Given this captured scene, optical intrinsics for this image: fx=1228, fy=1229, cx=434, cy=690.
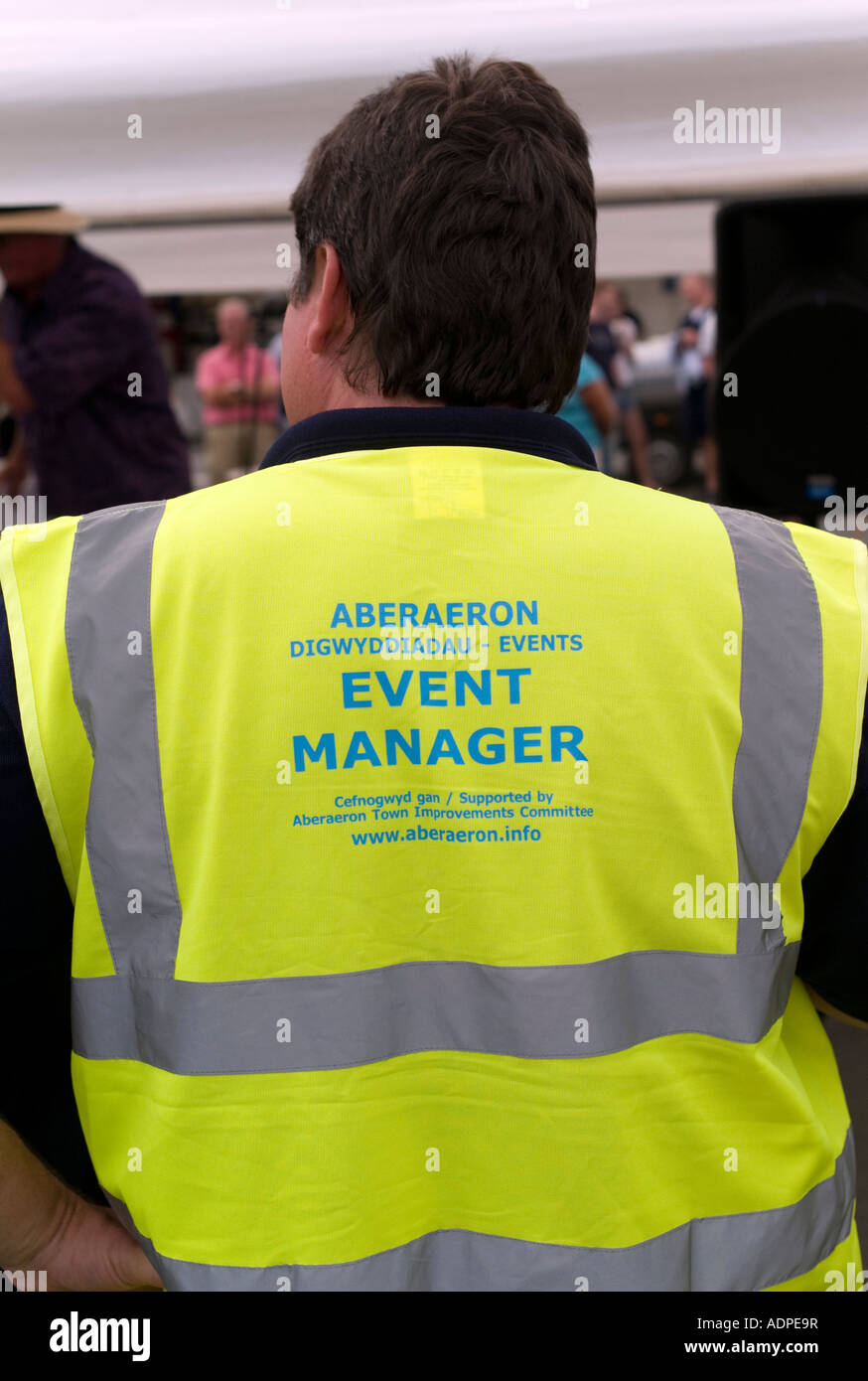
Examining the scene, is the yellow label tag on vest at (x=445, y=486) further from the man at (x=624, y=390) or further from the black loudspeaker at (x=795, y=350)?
the man at (x=624, y=390)

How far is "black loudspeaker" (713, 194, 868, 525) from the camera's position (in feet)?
8.84

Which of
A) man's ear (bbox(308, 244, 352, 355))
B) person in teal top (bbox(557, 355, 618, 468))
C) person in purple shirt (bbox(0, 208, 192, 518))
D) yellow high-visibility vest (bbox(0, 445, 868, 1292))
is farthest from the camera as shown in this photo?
person in teal top (bbox(557, 355, 618, 468))

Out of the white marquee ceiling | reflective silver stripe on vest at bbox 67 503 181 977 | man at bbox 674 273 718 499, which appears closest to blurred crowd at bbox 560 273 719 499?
man at bbox 674 273 718 499

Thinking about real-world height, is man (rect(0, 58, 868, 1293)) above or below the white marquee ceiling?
below

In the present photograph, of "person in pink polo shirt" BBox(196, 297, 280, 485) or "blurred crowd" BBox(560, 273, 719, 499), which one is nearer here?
"blurred crowd" BBox(560, 273, 719, 499)

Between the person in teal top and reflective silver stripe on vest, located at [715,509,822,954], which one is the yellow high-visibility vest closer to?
reflective silver stripe on vest, located at [715,509,822,954]

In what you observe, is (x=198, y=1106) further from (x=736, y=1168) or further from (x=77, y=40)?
(x=77, y=40)

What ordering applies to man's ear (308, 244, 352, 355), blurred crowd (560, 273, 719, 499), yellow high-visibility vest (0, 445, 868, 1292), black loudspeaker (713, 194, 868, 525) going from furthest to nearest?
blurred crowd (560, 273, 719, 499) < black loudspeaker (713, 194, 868, 525) < man's ear (308, 244, 352, 355) < yellow high-visibility vest (0, 445, 868, 1292)

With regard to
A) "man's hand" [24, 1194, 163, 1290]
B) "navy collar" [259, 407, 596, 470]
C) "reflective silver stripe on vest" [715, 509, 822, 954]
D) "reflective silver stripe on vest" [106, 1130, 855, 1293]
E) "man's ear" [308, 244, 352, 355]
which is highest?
"man's ear" [308, 244, 352, 355]

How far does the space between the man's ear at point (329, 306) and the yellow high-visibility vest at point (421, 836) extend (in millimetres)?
154

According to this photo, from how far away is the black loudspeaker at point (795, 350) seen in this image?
2.69m

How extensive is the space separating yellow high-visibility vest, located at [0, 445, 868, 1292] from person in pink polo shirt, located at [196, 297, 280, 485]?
19.9 feet

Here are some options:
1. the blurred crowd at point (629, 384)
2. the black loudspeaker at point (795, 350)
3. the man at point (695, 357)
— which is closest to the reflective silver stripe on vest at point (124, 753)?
the black loudspeaker at point (795, 350)
